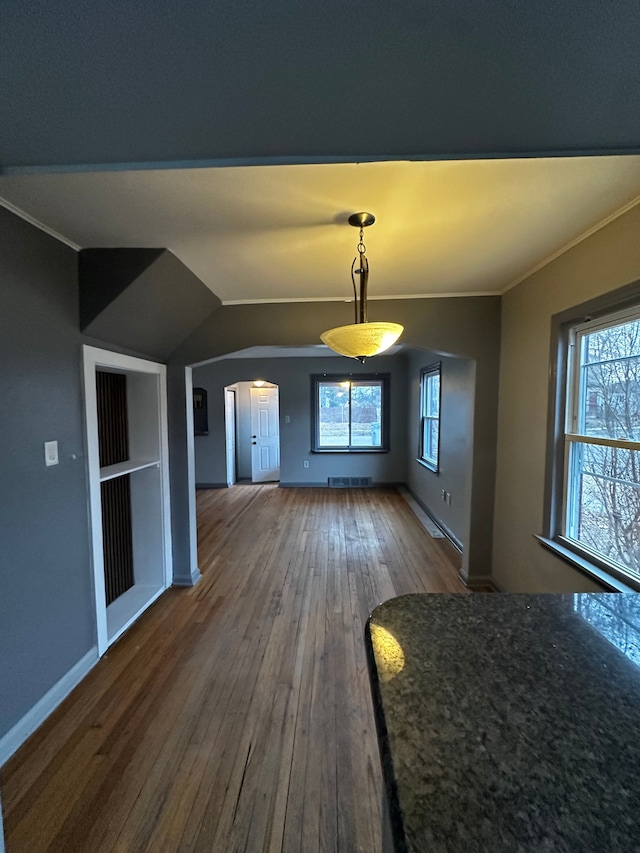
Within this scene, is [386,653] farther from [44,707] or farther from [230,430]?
[230,430]

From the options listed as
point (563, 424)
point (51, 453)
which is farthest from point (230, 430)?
point (563, 424)

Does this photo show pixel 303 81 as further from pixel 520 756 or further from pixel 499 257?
pixel 499 257

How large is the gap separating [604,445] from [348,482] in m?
4.98

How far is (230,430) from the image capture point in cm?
710

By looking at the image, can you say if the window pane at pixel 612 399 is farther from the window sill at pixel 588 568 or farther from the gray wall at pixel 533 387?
the window sill at pixel 588 568

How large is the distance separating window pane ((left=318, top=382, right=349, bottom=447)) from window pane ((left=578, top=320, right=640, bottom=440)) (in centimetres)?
474

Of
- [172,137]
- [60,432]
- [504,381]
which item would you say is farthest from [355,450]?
[172,137]

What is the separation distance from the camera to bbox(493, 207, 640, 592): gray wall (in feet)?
5.61

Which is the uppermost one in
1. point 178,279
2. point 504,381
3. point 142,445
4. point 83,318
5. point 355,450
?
point 178,279

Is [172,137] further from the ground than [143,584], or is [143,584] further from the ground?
[172,137]

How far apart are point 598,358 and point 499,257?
31.2 inches

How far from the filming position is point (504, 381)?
2.80 m

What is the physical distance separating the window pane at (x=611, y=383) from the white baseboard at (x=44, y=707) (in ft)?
10.2

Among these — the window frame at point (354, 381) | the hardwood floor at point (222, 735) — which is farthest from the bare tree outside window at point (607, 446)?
the window frame at point (354, 381)
